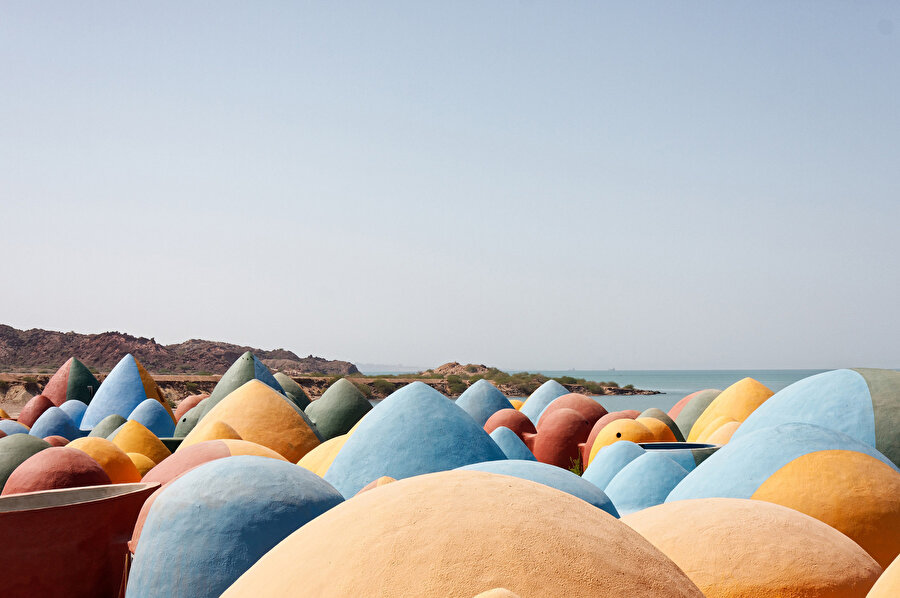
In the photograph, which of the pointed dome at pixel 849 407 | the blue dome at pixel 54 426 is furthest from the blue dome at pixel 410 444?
the blue dome at pixel 54 426

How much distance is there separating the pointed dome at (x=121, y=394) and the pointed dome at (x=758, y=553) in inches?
996

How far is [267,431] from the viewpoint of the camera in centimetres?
1498

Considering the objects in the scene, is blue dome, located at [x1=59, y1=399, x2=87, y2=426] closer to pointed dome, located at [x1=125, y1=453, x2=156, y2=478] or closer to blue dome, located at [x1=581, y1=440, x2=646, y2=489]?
pointed dome, located at [x1=125, y1=453, x2=156, y2=478]

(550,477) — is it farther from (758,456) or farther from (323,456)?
(323,456)

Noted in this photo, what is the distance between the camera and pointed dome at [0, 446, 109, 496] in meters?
11.5

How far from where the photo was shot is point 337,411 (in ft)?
71.2

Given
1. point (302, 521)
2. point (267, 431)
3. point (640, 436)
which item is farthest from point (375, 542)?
point (640, 436)

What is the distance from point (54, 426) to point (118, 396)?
6476mm

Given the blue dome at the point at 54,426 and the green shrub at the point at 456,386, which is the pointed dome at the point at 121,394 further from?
the green shrub at the point at 456,386

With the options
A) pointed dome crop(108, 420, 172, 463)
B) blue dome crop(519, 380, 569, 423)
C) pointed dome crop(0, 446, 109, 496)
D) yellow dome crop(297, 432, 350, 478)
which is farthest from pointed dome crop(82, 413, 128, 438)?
blue dome crop(519, 380, 569, 423)

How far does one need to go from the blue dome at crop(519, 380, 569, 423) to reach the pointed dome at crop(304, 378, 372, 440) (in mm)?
8485

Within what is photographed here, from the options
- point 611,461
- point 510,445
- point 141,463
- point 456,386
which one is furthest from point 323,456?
point 456,386

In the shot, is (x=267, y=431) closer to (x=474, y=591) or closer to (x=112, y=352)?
(x=474, y=591)

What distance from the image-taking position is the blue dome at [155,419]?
76.5ft
